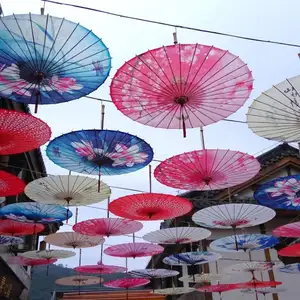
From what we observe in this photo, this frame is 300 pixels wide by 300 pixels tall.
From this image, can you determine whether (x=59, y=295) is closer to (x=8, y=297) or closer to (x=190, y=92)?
(x=8, y=297)

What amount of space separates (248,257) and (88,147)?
11521 millimetres

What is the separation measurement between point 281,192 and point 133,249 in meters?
5.99

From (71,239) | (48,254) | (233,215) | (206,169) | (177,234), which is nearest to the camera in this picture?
(206,169)

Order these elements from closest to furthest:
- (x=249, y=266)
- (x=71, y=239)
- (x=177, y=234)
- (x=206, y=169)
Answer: (x=206, y=169) < (x=177, y=234) < (x=71, y=239) < (x=249, y=266)

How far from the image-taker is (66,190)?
29.3 feet

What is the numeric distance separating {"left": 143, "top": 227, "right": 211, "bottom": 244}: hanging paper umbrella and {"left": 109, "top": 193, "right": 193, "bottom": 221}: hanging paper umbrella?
6.68 feet

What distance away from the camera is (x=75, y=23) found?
4.98m

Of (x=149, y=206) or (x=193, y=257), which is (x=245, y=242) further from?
(x=149, y=206)

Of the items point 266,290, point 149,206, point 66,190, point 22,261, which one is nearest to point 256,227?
point 266,290

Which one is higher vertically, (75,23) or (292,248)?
(75,23)

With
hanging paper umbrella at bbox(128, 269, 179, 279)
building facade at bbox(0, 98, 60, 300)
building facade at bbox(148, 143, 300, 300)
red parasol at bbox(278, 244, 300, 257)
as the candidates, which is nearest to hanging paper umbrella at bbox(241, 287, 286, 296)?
building facade at bbox(148, 143, 300, 300)

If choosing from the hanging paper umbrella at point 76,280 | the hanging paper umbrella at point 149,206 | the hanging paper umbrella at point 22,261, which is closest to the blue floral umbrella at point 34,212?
the hanging paper umbrella at point 149,206

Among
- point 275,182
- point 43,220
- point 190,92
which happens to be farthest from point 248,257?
point 190,92

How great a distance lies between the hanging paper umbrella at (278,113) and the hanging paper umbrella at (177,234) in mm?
5289
